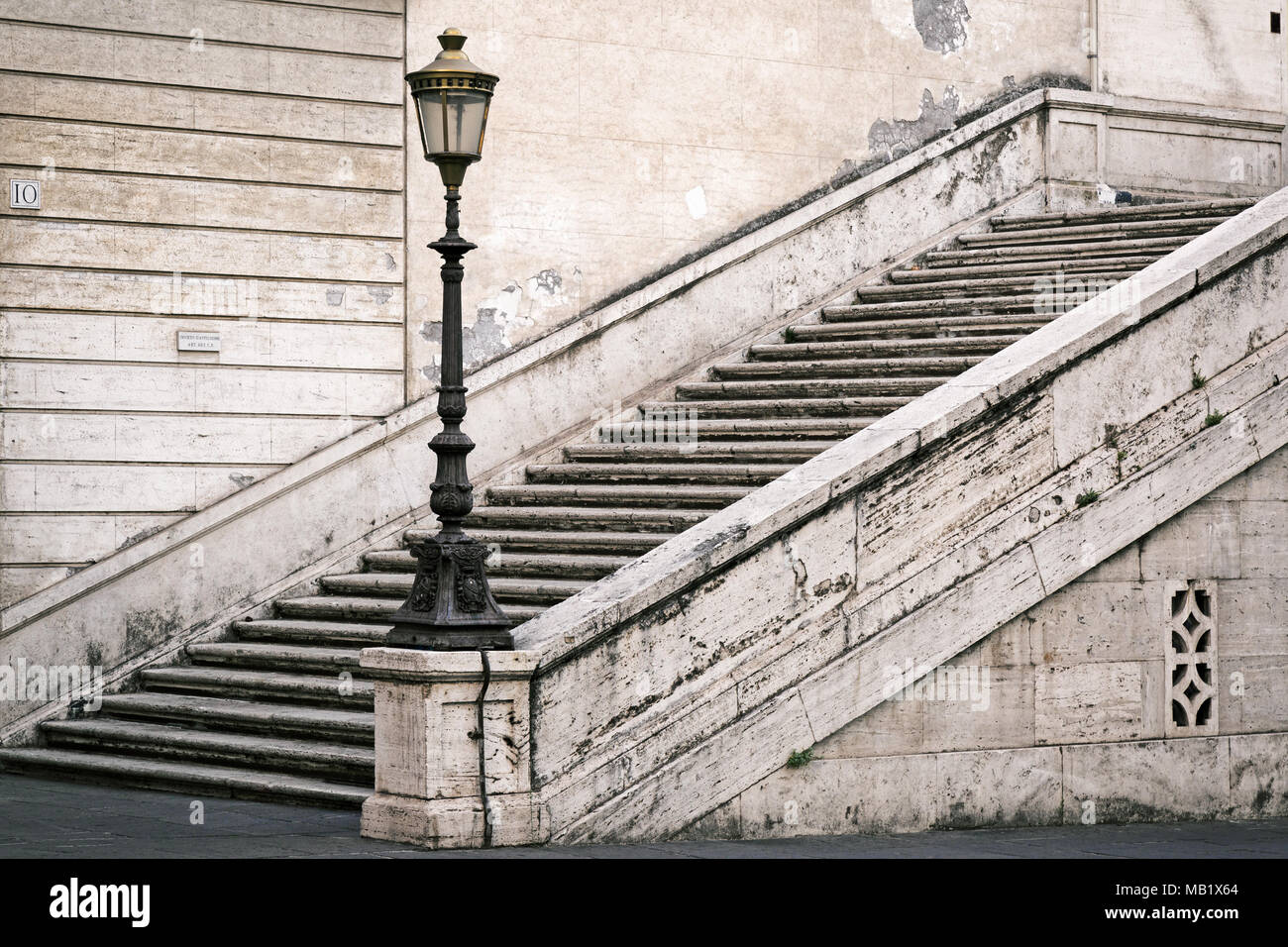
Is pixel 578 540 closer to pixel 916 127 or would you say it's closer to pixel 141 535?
pixel 141 535

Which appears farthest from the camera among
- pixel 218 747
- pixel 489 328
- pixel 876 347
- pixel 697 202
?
pixel 697 202

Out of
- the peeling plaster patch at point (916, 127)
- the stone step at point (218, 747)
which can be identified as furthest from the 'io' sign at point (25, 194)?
the peeling plaster patch at point (916, 127)

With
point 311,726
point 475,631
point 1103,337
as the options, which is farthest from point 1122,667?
point 311,726

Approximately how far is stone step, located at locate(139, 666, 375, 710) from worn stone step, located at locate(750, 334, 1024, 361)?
14.3 feet

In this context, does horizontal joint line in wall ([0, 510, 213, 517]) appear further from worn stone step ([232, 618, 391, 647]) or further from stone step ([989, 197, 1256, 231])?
stone step ([989, 197, 1256, 231])

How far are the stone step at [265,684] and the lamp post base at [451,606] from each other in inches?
87.8

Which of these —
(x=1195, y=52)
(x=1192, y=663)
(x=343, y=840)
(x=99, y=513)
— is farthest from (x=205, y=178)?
(x=1195, y=52)

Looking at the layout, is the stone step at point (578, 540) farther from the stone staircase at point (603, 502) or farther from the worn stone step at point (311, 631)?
the worn stone step at point (311, 631)

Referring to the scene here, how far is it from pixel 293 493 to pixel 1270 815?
6.29 meters

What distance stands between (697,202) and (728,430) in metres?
2.64

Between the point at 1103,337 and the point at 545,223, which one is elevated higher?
the point at 545,223

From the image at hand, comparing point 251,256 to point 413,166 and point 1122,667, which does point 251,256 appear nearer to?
point 413,166

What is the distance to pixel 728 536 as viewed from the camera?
845 centimetres

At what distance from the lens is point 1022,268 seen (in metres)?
13.6
